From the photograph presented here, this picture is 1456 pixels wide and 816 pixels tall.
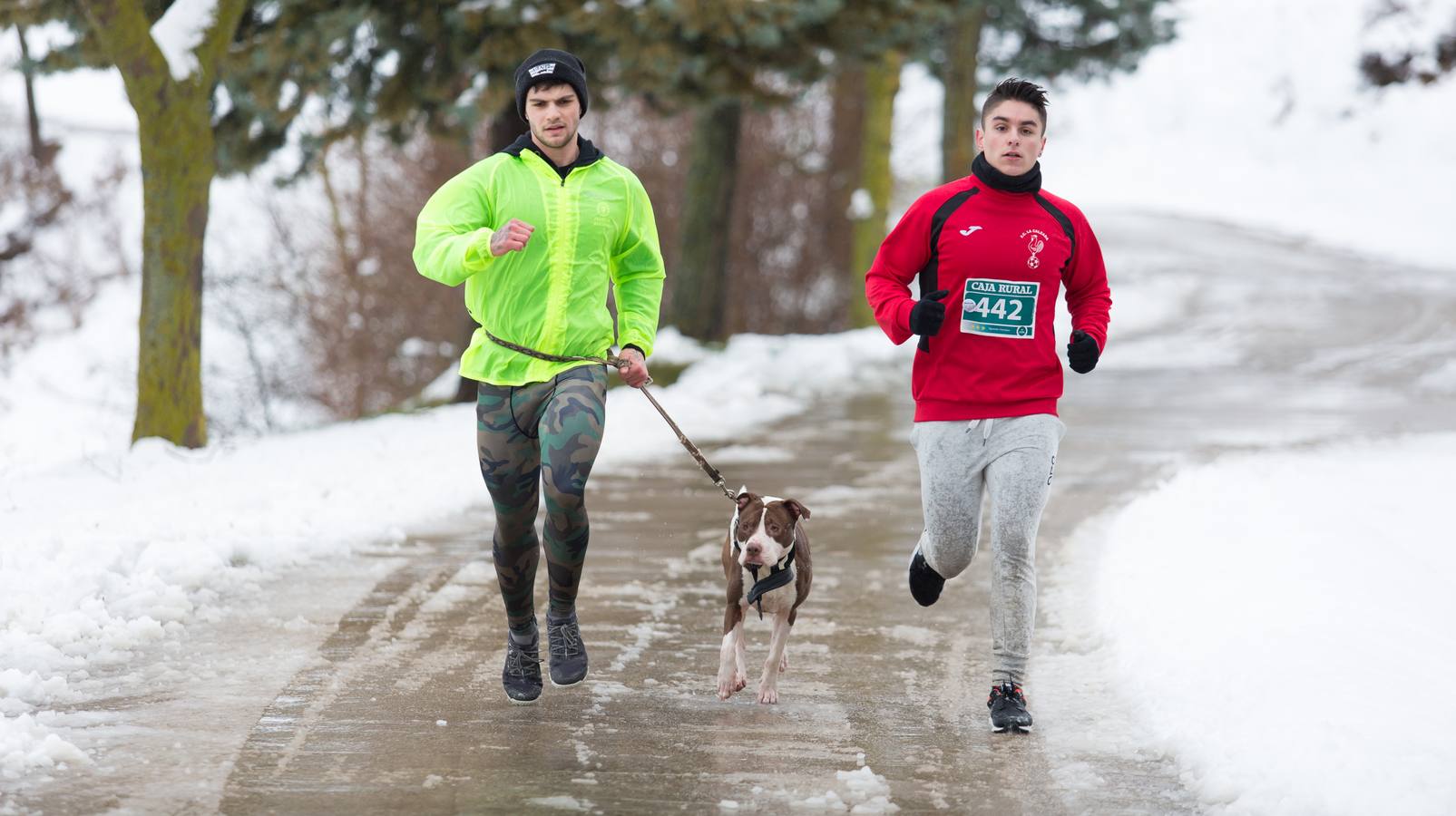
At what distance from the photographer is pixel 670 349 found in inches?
→ 699

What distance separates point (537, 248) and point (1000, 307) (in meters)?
1.51

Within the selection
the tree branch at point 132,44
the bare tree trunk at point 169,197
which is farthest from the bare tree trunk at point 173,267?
the tree branch at point 132,44

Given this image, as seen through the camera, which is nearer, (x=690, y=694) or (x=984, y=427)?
(x=984, y=427)

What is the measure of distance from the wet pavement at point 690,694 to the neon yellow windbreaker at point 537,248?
1205 millimetres

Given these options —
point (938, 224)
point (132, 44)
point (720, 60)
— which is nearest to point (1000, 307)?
point (938, 224)

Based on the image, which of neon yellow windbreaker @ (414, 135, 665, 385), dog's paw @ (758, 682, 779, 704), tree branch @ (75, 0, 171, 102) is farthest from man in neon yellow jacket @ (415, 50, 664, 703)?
tree branch @ (75, 0, 171, 102)

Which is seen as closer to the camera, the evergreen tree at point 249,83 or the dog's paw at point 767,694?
the dog's paw at point 767,694

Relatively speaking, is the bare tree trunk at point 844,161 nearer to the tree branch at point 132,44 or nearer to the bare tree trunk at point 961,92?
the bare tree trunk at point 961,92

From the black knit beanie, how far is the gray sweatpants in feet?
5.31

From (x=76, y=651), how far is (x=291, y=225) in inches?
824

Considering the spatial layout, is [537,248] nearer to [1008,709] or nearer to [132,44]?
[1008,709]

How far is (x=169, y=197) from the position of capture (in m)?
10.9

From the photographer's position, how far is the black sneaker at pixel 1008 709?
16.9 feet

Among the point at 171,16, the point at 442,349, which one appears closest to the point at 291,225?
the point at 442,349
